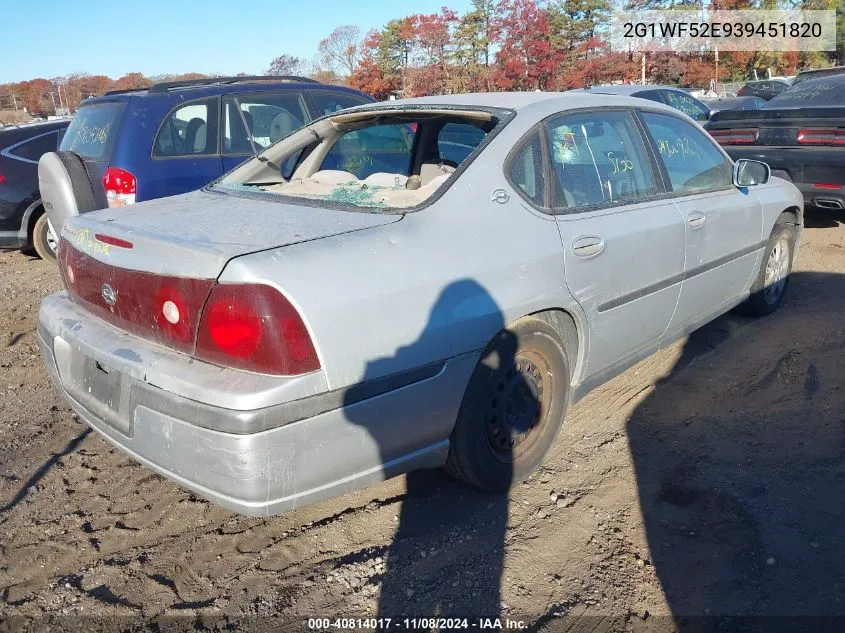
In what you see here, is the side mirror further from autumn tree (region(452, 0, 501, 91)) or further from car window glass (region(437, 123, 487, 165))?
autumn tree (region(452, 0, 501, 91))

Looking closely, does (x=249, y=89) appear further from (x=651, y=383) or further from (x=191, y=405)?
(x=191, y=405)

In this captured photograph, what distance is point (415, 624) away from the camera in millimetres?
2344

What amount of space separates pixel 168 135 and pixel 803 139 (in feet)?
18.4

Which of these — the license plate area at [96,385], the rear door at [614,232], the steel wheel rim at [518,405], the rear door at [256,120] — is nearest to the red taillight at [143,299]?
the license plate area at [96,385]

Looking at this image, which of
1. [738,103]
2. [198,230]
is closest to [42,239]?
[198,230]

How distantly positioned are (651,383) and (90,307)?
2925 millimetres

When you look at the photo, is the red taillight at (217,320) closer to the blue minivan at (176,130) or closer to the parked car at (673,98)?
the blue minivan at (176,130)

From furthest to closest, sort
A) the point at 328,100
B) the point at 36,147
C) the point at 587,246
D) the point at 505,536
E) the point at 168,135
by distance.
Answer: the point at 36,147, the point at 328,100, the point at 168,135, the point at 587,246, the point at 505,536

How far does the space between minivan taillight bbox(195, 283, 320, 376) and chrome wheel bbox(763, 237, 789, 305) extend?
368 cm

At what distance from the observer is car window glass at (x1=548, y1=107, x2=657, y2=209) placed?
3.18 meters

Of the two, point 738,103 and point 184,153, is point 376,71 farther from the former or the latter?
point 184,153

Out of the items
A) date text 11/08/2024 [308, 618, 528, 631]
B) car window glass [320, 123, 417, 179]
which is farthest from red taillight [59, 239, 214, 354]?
car window glass [320, 123, 417, 179]

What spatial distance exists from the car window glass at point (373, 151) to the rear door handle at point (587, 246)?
1337 millimetres

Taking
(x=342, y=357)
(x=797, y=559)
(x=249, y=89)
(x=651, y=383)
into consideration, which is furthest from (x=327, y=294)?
(x=249, y=89)
